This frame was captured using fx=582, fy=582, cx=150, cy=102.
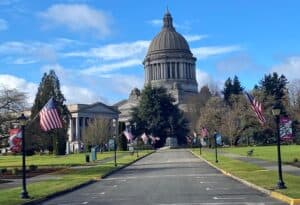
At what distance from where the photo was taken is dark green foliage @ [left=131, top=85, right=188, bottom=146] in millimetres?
144250

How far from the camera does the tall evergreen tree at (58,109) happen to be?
108938mm

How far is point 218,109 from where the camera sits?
134 meters

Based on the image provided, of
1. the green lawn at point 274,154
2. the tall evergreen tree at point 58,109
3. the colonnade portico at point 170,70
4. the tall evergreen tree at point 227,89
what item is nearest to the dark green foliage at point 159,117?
the tall evergreen tree at point 227,89

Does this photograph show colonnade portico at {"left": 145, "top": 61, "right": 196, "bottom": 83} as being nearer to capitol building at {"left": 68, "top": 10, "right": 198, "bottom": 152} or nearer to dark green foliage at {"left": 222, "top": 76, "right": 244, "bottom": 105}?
capitol building at {"left": 68, "top": 10, "right": 198, "bottom": 152}

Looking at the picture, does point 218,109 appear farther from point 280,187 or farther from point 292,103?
point 280,187

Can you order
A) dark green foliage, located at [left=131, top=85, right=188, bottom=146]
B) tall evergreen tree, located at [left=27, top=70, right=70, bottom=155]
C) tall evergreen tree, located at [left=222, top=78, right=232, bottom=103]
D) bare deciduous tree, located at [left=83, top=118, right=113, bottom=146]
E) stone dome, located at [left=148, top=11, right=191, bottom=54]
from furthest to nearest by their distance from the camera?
1. stone dome, located at [left=148, top=11, right=191, bottom=54]
2. tall evergreen tree, located at [left=222, top=78, right=232, bottom=103]
3. dark green foliage, located at [left=131, top=85, right=188, bottom=146]
4. bare deciduous tree, located at [left=83, top=118, right=113, bottom=146]
5. tall evergreen tree, located at [left=27, top=70, right=70, bottom=155]

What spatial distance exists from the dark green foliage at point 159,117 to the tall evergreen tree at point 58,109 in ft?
96.2

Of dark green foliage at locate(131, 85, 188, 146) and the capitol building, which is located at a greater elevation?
the capitol building

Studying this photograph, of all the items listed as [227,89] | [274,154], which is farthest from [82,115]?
[274,154]

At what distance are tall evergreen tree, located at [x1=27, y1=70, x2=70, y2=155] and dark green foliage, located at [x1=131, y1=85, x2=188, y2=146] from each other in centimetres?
2931

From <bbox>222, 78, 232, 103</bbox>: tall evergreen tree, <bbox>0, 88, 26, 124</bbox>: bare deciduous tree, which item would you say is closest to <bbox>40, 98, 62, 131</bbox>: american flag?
<bbox>0, 88, 26, 124</bbox>: bare deciduous tree

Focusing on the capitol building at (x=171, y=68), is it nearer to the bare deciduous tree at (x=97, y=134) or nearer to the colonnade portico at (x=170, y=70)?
the colonnade portico at (x=170, y=70)

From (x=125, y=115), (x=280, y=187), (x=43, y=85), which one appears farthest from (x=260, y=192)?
(x=125, y=115)

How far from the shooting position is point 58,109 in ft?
355
